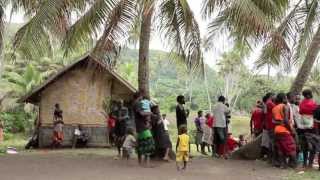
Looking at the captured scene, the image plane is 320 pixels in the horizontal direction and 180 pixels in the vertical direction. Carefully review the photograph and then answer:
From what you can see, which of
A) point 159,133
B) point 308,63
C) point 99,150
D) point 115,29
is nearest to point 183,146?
point 159,133

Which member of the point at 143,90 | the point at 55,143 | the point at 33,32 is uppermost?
the point at 33,32

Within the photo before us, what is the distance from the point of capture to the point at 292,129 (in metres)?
13.2

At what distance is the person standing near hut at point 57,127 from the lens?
2123 cm

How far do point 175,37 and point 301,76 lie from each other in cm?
341

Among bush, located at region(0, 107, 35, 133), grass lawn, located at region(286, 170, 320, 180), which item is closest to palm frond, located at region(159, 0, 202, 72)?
grass lawn, located at region(286, 170, 320, 180)

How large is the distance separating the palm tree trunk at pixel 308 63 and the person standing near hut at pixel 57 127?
881cm

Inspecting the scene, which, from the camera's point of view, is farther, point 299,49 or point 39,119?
point 39,119

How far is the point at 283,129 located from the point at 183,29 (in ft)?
11.8

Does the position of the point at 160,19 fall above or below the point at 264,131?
above

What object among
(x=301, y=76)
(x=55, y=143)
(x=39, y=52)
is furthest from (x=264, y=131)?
(x=55, y=143)

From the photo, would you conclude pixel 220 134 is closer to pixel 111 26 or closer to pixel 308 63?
pixel 308 63

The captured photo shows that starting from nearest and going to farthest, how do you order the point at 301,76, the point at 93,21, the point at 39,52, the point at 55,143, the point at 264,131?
the point at 39,52 < the point at 93,21 < the point at 264,131 < the point at 301,76 < the point at 55,143

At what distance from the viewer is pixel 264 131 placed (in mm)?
14836

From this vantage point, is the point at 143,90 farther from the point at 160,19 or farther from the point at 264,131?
the point at 264,131
